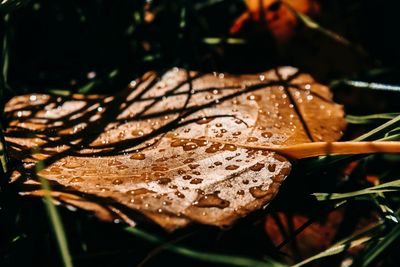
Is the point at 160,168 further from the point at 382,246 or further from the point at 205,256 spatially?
the point at 382,246

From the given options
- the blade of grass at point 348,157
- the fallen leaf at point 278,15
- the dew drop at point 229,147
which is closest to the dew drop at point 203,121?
the dew drop at point 229,147

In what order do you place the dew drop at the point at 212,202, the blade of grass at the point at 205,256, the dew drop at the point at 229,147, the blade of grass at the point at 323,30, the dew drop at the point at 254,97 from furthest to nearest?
the blade of grass at the point at 323,30
the dew drop at the point at 254,97
the dew drop at the point at 229,147
the dew drop at the point at 212,202
the blade of grass at the point at 205,256

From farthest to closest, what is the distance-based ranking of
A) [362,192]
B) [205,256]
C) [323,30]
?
[323,30]
[362,192]
[205,256]

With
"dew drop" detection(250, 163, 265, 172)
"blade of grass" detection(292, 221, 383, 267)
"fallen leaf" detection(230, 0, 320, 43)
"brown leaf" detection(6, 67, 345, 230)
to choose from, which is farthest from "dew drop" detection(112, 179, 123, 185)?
"fallen leaf" detection(230, 0, 320, 43)

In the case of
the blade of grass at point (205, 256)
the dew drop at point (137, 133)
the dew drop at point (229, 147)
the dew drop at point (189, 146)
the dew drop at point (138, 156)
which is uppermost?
the dew drop at point (137, 133)

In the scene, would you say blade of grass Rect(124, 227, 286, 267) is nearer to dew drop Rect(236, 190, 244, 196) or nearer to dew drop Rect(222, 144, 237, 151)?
dew drop Rect(236, 190, 244, 196)

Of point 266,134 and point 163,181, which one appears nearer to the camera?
point 163,181

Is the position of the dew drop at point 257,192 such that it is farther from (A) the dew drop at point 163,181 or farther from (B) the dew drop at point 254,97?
(B) the dew drop at point 254,97

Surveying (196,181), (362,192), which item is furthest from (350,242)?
(196,181)

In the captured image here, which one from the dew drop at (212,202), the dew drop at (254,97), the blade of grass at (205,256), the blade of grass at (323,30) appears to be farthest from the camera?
the blade of grass at (323,30)
